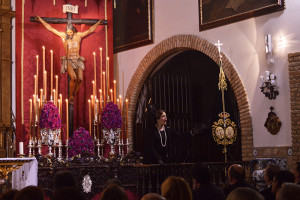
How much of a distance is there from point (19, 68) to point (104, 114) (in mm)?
3235

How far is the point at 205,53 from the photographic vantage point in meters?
11.1

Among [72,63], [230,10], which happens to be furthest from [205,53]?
[72,63]

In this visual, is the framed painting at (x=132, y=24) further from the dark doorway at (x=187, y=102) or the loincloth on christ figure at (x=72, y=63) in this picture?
the loincloth on christ figure at (x=72, y=63)

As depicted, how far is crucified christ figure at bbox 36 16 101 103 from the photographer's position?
12.2 meters

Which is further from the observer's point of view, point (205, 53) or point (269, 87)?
point (205, 53)

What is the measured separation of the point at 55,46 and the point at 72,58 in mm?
789

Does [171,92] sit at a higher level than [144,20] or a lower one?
lower

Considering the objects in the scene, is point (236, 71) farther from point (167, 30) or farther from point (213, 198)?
point (213, 198)

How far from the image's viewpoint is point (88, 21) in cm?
1266

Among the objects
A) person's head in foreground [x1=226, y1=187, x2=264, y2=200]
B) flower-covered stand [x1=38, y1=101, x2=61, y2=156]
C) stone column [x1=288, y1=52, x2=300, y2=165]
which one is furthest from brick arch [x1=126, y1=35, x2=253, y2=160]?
person's head in foreground [x1=226, y1=187, x2=264, y2=200]

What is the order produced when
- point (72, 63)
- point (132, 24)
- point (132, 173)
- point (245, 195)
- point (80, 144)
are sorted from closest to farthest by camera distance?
point (245, 195), point (132, 173), point (80, 144), point (72, 63), point (132, 24)

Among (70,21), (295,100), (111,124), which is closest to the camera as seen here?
(295,100)

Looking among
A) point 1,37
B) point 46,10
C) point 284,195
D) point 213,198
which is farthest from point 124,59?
point 284,195

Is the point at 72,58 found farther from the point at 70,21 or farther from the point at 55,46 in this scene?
the point at 70,21
